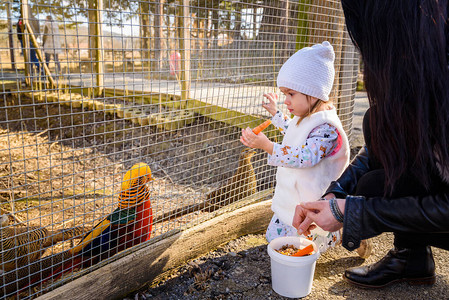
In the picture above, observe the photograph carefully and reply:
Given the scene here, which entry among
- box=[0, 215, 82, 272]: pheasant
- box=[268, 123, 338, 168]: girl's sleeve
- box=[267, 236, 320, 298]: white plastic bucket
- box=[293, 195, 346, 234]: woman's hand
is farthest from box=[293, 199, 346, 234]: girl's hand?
box=[0, 215, 82, 272]: pheasant

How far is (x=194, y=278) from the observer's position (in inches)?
74.6

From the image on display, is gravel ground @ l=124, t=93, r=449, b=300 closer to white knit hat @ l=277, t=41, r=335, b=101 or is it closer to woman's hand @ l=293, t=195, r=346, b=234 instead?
woman's hand @ l=293, t=195, r=346, b=234

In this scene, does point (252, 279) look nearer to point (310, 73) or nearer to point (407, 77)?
point (310, 73)

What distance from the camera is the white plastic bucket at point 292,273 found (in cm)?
165

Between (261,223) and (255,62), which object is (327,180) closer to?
(261,223)

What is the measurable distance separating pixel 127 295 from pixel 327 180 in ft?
3.89

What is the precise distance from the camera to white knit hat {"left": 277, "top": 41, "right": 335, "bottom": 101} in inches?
71.2

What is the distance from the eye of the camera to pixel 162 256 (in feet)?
6.18

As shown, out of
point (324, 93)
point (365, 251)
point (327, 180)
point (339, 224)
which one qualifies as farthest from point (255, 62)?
point (339, 224)

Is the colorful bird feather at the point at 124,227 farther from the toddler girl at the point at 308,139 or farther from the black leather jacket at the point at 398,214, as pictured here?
the black leather jacket at the point at 398,214

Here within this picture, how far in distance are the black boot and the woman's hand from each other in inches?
23.0

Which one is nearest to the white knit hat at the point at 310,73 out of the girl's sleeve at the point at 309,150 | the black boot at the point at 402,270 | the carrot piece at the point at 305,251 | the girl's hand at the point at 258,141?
the girl's sleeve at the point at 309,150

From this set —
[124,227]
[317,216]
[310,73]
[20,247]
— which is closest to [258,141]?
[310,73]

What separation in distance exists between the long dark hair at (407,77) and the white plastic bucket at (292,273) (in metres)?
0.69
